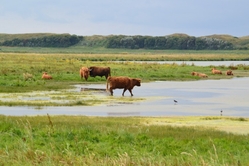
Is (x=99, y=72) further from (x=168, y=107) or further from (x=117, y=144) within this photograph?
(x=117, y=144)

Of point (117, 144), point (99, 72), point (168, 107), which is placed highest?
point (117, 144)

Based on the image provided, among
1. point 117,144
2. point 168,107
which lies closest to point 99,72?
point 168,107

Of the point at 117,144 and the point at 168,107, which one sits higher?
the point at 117,144

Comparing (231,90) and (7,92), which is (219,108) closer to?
(231,90)

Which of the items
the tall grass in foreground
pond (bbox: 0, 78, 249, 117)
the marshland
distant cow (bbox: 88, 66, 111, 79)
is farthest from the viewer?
distant cow (bbox: 88, 66, 111, 79)

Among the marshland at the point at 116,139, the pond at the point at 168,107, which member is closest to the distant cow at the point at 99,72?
the pond at the point at 168,107

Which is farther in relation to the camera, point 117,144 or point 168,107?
point 168,107

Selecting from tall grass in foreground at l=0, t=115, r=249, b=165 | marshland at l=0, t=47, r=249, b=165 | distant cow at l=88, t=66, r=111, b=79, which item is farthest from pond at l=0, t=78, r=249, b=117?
distant cow at l=88, t=66, r=111, b=79

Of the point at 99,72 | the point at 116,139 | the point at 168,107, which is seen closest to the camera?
the point at 116,139

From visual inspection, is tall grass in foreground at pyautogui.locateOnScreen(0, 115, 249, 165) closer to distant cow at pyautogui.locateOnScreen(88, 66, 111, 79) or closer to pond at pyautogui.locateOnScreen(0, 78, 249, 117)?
pond at pyautogui.locateOnScreen(0, 78, 249, 117)

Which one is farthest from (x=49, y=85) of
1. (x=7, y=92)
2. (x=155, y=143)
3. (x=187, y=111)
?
(x=155, y=143)

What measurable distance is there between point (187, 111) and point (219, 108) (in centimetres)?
217

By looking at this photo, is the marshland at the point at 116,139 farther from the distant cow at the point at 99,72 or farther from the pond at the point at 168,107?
the distant cow at the point at 99,72

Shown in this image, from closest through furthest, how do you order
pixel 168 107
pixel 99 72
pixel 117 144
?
pixel 117 144, pixel 168 107, pixel 99 72
